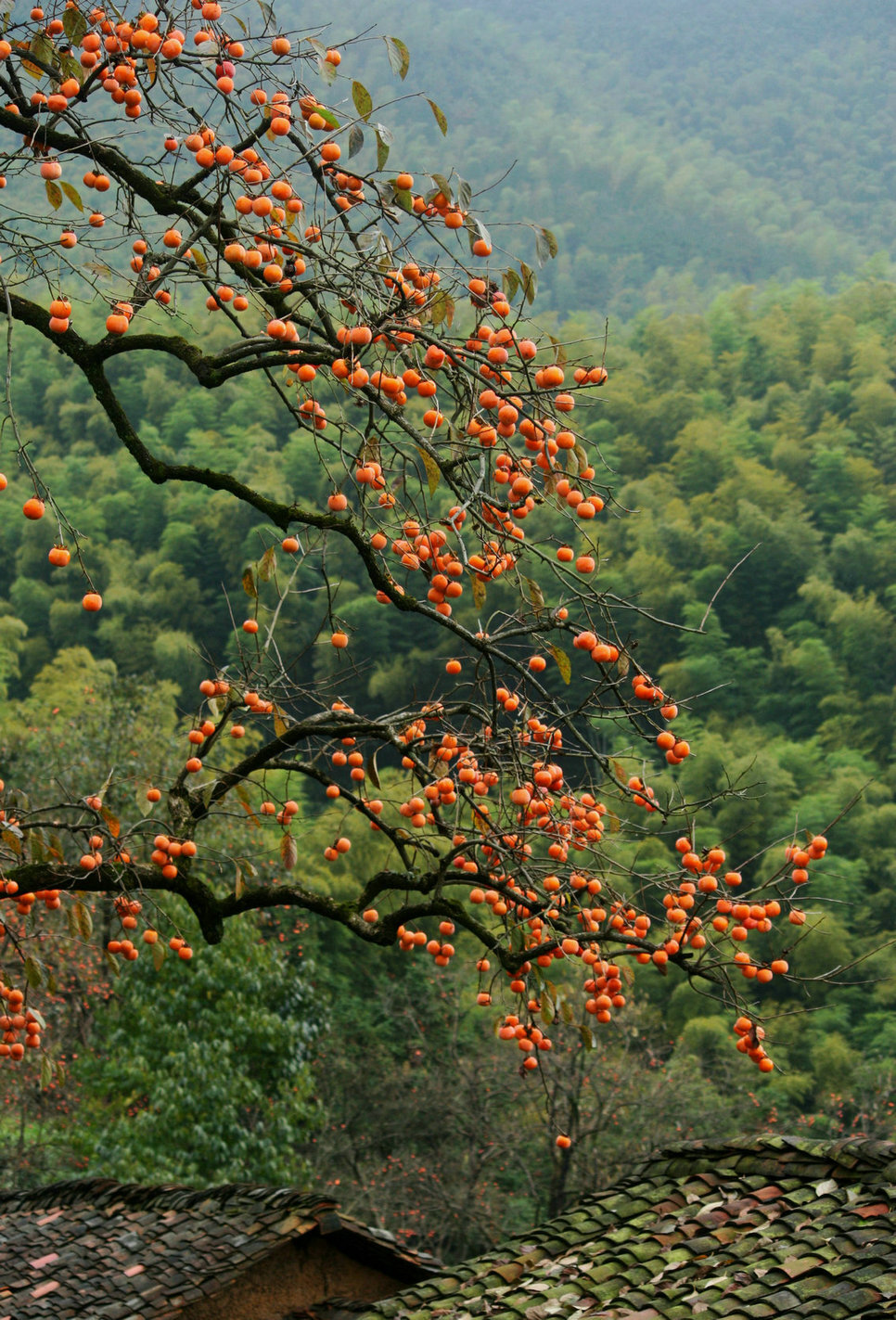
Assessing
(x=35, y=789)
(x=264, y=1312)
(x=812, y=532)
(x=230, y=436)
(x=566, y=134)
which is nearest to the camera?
(x=264, y=1312)

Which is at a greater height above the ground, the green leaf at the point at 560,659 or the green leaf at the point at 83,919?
the green leaf at the point at 560,659

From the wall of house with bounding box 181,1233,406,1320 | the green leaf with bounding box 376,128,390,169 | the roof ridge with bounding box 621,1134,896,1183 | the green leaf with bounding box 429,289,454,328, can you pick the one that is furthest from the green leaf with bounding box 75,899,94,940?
the wall of house with bounding box 181,1233,406,1320

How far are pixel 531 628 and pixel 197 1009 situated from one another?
818 cm

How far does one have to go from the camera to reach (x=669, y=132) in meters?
60.7

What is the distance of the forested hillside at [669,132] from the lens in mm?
50594

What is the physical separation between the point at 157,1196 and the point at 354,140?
4764 mm

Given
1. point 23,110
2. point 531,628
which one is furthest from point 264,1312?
point 23,110

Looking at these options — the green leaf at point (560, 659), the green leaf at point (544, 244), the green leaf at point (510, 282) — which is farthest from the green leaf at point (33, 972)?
the green leaf at point (544, 244)

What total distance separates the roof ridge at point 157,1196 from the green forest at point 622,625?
1444 mm

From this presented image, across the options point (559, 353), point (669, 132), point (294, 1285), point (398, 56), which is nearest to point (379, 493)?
point (559, 353)

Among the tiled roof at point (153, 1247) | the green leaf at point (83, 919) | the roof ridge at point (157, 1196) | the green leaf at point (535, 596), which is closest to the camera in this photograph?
the green leaf at point (83, 919)

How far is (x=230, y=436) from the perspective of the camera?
30.0 m

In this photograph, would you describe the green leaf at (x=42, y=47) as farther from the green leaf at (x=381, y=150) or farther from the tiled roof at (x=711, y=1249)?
the tiled roof at (x=711, y=1249)

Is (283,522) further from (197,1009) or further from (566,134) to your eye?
(566,134)
